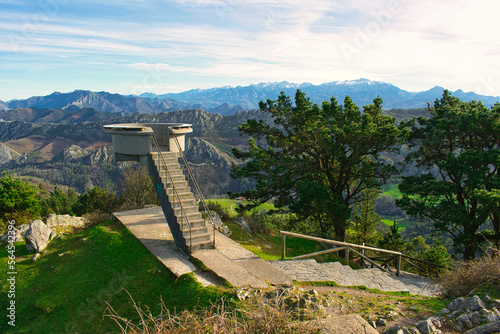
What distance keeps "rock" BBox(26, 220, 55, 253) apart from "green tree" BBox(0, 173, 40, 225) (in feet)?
10.9

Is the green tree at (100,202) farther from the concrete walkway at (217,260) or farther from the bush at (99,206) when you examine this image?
the concrete walkway at (217,260)

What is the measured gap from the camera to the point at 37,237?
11133mm

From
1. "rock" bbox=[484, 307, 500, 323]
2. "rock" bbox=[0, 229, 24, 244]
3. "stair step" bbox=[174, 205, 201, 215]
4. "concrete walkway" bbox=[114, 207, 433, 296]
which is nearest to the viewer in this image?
"rock" bbox=[484, 307, 500, 323]

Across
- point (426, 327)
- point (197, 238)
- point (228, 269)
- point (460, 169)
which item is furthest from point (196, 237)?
point (460, 169)

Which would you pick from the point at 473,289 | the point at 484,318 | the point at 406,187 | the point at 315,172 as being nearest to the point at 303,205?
the point at 315,172

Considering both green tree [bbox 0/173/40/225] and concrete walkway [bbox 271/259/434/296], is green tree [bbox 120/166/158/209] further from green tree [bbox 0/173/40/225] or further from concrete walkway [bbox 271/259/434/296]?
concrete walkway [bbox 271/259/434/296]

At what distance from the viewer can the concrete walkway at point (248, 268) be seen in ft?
26.2

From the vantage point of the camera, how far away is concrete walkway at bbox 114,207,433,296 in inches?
314

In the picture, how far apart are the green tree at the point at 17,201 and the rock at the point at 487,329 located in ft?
52.7

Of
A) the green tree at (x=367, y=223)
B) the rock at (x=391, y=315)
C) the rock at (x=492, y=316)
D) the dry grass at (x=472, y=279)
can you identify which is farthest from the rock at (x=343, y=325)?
the green tree at (x=367, y=223)

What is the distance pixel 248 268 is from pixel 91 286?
4285 mm

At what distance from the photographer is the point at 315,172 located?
17438 mm

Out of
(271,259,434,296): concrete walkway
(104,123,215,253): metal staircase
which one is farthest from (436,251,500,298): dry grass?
(104,123,215,253): metal staircase

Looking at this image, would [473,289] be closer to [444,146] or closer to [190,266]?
[190,266]
